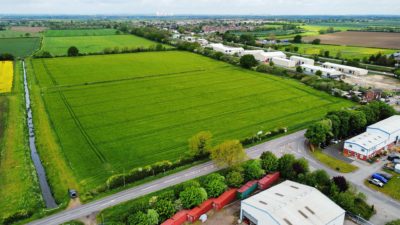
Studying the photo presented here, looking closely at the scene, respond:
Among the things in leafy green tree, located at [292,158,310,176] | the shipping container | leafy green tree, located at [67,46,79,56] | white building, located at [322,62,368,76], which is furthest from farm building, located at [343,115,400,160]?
leafy green tree, located at [67,46,79,56]

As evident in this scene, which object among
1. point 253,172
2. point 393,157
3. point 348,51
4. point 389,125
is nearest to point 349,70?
point 348,51

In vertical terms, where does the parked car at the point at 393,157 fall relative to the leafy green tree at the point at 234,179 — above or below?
below

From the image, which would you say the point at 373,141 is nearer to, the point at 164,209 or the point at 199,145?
the point at 199,145

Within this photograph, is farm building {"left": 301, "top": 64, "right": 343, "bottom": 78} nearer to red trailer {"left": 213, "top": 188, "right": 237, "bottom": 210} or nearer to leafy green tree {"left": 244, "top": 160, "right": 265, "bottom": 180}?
leafy green tree {"left": 244, "top": 160, "right": 265, "bottom": 180}

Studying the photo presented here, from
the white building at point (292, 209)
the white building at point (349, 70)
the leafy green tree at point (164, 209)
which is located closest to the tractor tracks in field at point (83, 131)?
the leafy green tree at point (164, 209)

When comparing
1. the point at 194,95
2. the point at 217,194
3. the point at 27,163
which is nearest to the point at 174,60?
the point at 194,95

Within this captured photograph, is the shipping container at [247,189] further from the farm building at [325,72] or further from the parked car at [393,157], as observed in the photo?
the farm building at [325,72]
